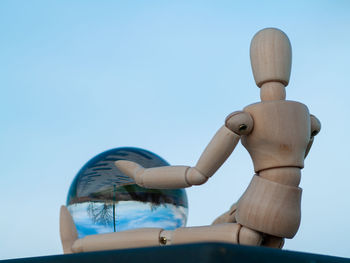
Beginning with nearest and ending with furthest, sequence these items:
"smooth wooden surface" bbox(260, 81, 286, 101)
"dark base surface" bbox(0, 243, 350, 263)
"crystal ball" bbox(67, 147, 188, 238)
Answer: "dark base surface" bbox(0, 243, 350, 263)
"smooth wooden surface" bbox(260, 81, 286, 101)
"crystal ball" bbox(67, 147, 188, 238)

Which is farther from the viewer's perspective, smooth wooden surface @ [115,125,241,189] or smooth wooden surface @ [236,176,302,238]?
smooth wooden surface @ [115,125,241,189]

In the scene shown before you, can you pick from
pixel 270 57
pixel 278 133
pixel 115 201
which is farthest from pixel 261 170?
pixel 115 201

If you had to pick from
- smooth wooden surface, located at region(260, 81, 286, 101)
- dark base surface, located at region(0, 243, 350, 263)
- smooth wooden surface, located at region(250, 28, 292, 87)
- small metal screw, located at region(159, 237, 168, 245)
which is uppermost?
smooth wooden surface, located at region(250, 28, 292, 87)

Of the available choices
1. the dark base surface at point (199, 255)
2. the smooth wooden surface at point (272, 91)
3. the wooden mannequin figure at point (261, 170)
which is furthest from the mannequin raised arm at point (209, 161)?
the dark base surface at point (199, 255)

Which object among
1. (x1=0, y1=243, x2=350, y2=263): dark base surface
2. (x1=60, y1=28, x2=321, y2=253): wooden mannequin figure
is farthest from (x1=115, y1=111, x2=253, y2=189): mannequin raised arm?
(x1=0, y1=243, x2=350, y2=263): dark base surface

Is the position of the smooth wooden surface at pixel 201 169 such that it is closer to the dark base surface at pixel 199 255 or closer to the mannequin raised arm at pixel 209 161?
the mannequin raised arm at pixel 209 161

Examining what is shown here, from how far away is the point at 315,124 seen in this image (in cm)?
268

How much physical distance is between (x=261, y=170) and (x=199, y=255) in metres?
1.22

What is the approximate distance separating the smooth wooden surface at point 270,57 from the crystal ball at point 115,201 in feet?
2.55

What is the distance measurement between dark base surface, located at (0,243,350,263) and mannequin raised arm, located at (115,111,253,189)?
2.74ft

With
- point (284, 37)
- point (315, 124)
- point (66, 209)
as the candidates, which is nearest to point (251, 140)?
point (315, 124)

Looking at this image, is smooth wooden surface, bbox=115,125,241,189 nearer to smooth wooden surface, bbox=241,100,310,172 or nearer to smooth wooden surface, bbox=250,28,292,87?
smooth wooden surface, bbox=241,100,310,172

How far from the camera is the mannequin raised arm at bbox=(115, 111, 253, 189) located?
2.40 metres

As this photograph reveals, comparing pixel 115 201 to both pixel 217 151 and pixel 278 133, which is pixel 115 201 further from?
pixel 278 133
